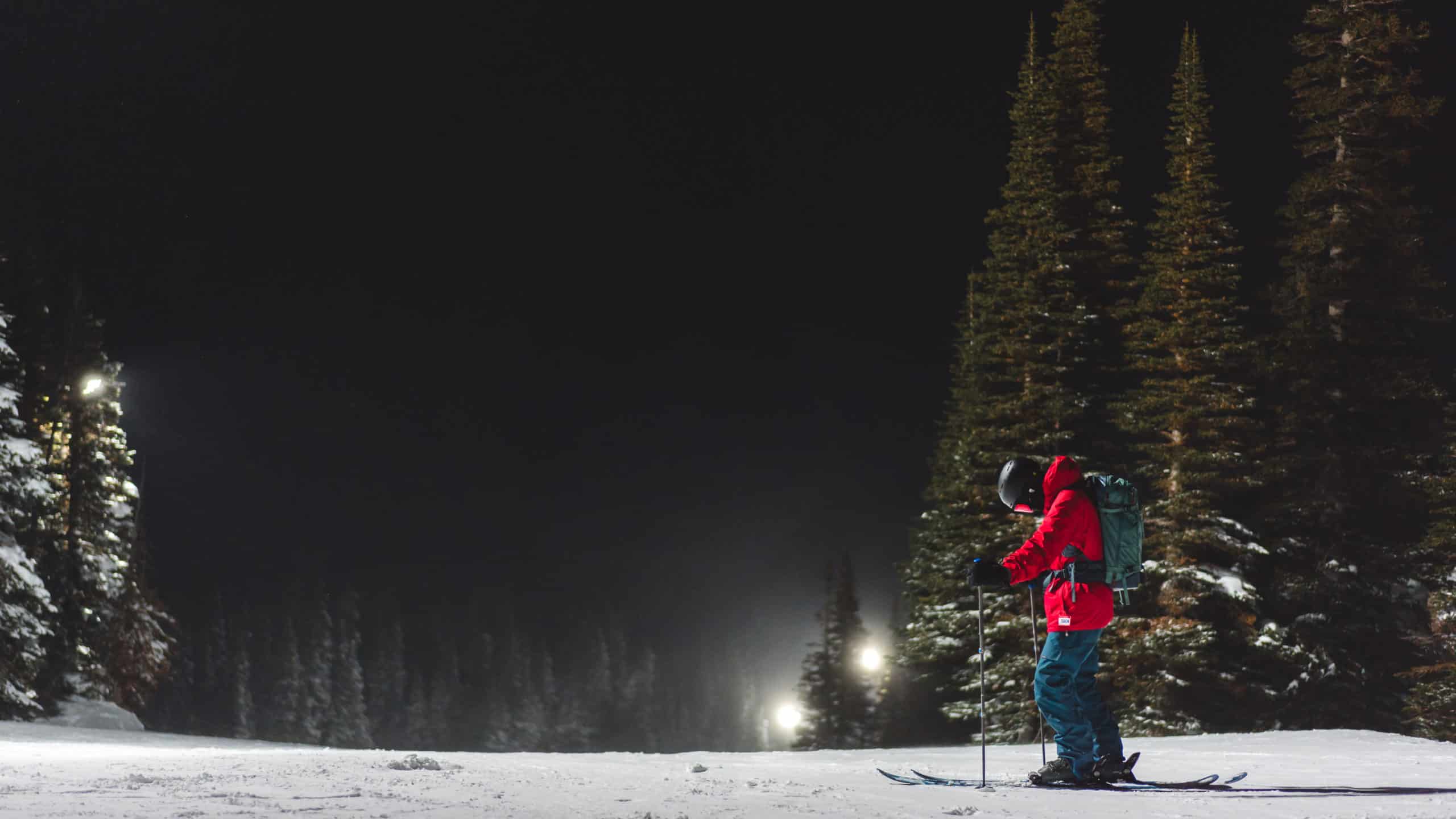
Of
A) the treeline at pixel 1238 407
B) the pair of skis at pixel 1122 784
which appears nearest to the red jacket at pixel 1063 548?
the pair of skis at pixel 1122 784

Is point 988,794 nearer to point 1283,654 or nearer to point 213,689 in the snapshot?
point 1283,654

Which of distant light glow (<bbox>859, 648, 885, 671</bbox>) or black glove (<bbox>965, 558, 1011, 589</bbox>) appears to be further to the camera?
distant light glow (<bbox>859, 648, 885, 671</bbox>)

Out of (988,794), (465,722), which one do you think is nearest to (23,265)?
(988,794)

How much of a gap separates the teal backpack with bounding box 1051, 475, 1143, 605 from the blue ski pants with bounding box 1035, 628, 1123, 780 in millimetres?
378

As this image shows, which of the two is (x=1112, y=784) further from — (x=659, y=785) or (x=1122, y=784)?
(x=659, y=785)

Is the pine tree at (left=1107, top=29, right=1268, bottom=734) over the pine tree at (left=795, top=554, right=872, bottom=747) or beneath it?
over

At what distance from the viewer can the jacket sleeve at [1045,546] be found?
8.15 meters

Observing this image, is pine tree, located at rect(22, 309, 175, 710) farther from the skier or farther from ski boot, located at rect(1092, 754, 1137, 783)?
ski boot, located at rect(1092, 754, 1137, 783)

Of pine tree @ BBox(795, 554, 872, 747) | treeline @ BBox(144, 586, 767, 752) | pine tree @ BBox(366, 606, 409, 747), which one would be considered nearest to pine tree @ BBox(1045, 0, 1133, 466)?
pine tree @ BBox(795, 554, 872, 747)

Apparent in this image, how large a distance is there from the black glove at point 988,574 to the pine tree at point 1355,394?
59.1 ft

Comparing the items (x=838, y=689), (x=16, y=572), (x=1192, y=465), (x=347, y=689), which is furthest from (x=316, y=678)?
(x=1192, y=465)

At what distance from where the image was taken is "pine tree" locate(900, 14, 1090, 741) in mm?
26422

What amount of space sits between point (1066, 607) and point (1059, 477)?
2.84ft

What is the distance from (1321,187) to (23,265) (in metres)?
34.0
